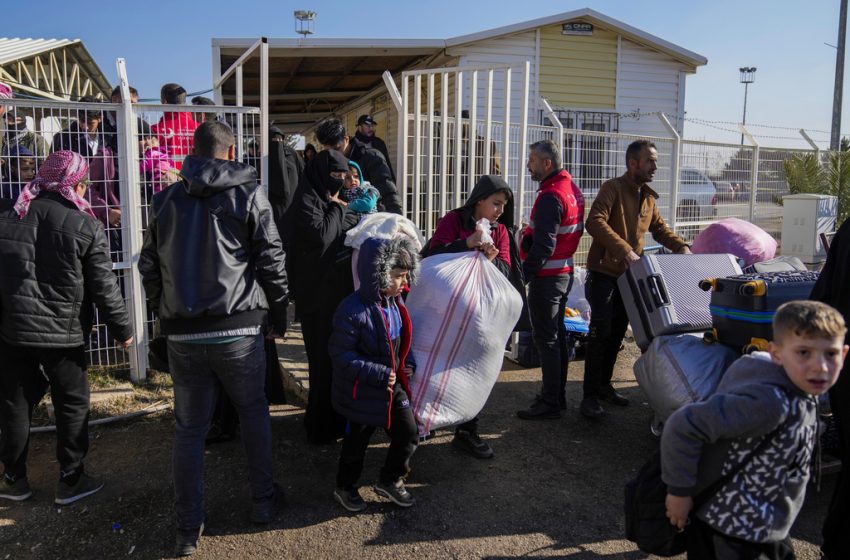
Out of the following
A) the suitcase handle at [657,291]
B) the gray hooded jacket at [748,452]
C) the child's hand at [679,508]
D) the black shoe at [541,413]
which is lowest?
the black shoe at [541,413]

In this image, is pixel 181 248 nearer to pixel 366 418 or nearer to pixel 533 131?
pixel 366 418

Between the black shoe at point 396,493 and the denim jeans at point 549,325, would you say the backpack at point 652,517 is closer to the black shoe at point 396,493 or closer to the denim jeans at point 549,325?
the black shoe at point 396,493

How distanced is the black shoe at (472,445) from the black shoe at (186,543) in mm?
1690

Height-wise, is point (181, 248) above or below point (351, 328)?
above

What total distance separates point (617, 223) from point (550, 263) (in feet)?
2.13

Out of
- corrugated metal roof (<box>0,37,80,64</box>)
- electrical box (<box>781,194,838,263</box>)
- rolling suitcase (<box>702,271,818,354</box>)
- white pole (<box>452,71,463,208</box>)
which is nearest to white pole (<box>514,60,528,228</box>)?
white pole (<box>452,71,463,208</box>)

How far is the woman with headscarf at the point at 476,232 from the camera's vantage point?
404 cm

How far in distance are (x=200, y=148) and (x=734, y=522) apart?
2735mm

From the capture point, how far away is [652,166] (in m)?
4.74

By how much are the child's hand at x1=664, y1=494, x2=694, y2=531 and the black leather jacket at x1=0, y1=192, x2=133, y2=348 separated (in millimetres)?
2914

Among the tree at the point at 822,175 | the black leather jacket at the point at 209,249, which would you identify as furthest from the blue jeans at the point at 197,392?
the tree at the point at 822,175

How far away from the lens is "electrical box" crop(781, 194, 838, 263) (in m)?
9.88

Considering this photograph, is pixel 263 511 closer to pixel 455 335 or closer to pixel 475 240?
pixel 455 335

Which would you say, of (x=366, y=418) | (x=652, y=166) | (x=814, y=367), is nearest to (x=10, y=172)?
(x=366, y=418)
